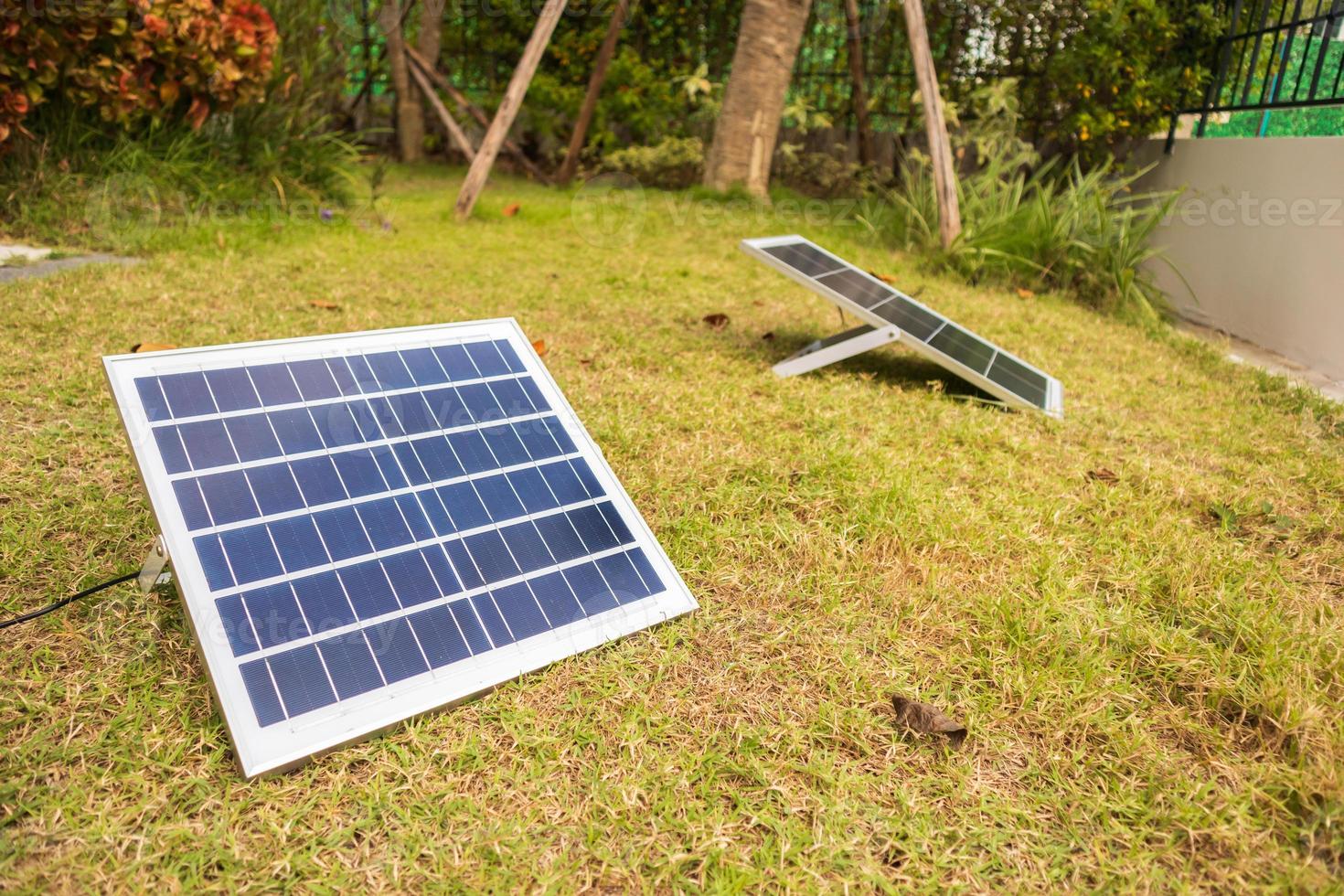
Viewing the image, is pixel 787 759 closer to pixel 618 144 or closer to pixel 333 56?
pixel 333 56

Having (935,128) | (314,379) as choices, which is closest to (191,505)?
(314,379)

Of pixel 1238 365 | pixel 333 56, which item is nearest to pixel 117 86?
pixel 333 56

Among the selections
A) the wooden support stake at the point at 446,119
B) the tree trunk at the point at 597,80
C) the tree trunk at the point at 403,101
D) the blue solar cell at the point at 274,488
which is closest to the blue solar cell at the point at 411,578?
the blue solar cell at the point at 274,488

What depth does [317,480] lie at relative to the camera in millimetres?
1822

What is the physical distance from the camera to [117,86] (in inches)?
194

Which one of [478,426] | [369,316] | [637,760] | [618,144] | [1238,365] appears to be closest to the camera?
[637,760]

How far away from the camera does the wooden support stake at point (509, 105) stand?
633cm

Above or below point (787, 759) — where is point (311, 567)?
above

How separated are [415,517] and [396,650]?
0.30 m

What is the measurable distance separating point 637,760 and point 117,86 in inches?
203

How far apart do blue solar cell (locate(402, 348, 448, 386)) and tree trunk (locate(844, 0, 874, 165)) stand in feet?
22.5

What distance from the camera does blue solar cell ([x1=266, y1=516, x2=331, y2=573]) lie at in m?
1.68

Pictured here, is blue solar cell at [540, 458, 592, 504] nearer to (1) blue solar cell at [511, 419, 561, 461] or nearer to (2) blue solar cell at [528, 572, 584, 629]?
(1) blue solar cell at [511, 419, 561, 461]

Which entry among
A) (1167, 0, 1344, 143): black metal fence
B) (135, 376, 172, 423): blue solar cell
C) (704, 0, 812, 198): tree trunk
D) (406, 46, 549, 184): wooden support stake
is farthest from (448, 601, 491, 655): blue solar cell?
(704, 0, 812, 198): tree trunk
